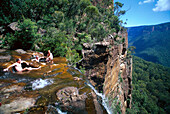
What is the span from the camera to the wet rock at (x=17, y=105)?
241 centimetres

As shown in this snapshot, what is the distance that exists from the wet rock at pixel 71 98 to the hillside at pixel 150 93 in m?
28.0

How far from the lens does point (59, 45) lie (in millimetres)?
8930

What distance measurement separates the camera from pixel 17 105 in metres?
2.62

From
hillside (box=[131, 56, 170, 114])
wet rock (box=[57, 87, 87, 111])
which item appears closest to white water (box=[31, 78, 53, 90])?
wet rock (box=[57, 87, 87, 111])

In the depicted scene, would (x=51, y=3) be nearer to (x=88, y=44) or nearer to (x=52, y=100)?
(x=88, y=44)

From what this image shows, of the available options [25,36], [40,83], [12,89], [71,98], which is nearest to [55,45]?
[25,36]

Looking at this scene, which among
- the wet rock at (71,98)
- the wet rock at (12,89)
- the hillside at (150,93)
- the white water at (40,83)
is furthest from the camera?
the hillside at (150,93)

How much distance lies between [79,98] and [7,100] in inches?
89.3

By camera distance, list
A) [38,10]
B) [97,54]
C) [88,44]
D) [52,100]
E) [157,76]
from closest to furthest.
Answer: [52,100] → [97,54] → [88,44] → [38,10] → [157,76]

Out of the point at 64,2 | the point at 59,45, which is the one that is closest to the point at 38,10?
the point at 64,2

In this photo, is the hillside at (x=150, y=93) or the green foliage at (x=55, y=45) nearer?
the green foliage at (x=55, y=45)

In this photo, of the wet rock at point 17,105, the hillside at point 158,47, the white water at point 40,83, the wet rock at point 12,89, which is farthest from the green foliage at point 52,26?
the hillside at point 158,47

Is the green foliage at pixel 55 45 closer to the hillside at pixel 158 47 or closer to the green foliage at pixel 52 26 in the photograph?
the green foliage at pixel 52 26

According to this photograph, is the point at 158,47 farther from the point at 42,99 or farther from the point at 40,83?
the point at 42,99
